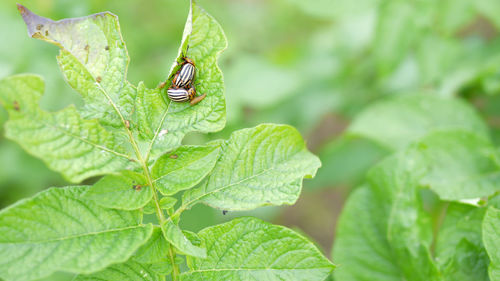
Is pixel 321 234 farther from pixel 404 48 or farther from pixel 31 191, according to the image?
pixel 31 191

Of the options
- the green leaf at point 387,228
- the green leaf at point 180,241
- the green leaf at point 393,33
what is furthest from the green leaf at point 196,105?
the green leaf at point 393,33

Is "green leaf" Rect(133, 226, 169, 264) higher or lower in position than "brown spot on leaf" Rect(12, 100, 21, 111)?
lower

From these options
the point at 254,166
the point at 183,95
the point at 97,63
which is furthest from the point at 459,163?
the point at 97,63

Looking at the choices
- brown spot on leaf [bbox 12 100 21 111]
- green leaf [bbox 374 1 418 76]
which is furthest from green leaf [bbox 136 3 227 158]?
green leaf [bbox 374 1 418 76]

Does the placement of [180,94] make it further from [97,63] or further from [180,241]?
[180,241]

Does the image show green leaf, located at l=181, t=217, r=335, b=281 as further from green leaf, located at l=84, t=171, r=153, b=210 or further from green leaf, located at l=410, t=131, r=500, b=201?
green leaf, located at l=410, t=131, r=500, b=201
